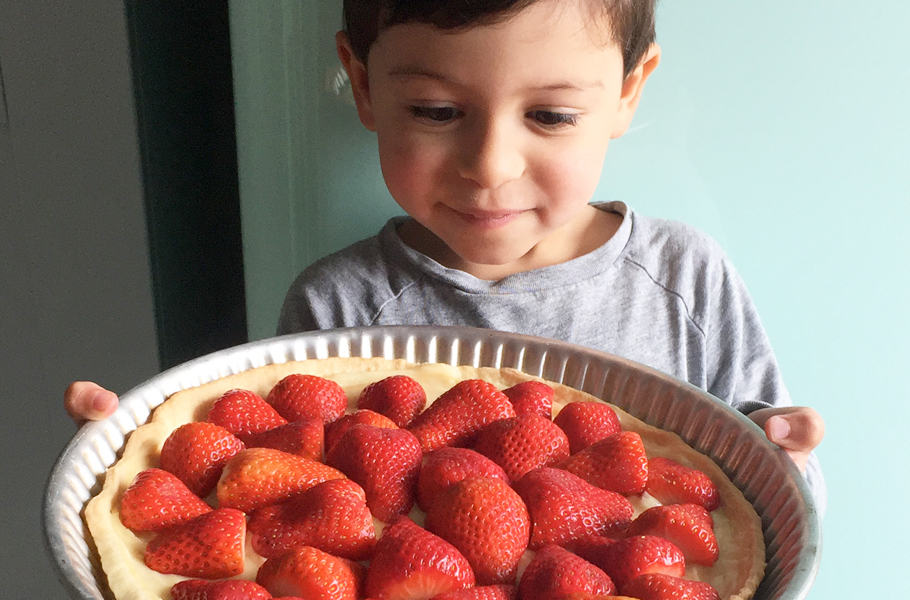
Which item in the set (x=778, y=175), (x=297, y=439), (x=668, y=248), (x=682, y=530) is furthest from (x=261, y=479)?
(x=778, y=175)

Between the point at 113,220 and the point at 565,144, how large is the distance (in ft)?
2.71

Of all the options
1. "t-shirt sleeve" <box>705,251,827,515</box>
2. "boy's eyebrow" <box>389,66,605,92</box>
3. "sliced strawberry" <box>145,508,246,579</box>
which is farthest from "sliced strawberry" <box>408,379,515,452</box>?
"t-shirt sleeve" <box>705,251,827,515</box>

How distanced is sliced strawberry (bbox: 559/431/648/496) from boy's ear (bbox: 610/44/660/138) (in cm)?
43

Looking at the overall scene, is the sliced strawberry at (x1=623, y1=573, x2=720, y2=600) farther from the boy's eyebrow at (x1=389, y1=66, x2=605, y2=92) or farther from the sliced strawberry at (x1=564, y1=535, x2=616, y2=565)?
the boy's eyebrow at (x1=389, y1=66, x2=605, y2=92)

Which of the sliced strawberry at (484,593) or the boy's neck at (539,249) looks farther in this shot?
the boy's neck at (539,249)

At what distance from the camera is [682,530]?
0.82m

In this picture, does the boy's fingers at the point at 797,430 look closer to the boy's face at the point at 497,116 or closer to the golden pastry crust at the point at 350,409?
the golden pastry crust at the point at 350,409

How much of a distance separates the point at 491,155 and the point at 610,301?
0.42 meters

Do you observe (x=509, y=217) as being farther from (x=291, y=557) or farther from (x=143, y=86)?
(x=143, y=86)

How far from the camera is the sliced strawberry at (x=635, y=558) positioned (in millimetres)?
760

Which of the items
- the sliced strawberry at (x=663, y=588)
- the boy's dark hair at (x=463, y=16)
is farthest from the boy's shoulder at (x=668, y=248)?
the sliced strawberry at (x=663, y=588)

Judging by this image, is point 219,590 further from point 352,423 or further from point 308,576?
point 352,423

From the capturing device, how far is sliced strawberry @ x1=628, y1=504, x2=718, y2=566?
32.4 inches

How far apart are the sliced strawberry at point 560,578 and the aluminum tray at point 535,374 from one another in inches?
6.2
